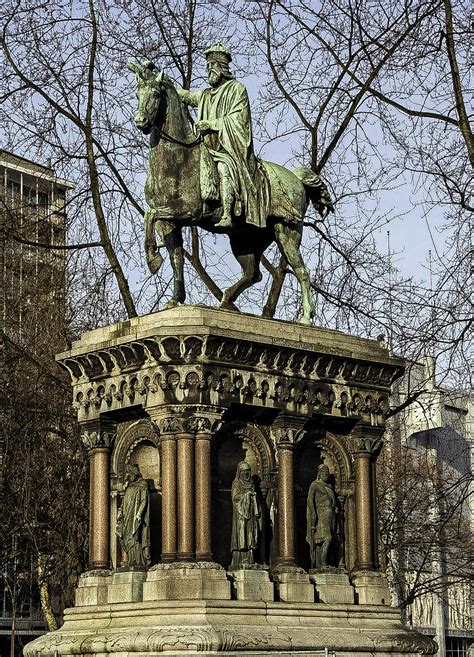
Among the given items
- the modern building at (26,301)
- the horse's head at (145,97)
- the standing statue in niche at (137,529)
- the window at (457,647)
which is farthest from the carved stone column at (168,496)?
the window at (457,647)

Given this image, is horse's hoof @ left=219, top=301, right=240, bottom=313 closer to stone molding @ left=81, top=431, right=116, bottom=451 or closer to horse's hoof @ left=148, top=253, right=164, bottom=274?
horse's hoof @ left=148, top=253, right=164, bottom=274

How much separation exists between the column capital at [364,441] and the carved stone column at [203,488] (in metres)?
2.80

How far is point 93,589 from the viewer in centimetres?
1811

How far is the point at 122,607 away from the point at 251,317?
393 centimetres

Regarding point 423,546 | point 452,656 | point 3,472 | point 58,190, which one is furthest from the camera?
point 452,656

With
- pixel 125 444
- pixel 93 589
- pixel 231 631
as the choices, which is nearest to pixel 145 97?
pixel 125 444

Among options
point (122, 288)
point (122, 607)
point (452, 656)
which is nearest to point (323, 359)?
point (122, 607)

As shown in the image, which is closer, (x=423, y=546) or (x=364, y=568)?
(x=364, y=568)

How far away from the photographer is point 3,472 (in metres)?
26.6

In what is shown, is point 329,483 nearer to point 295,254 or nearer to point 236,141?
point 295,254

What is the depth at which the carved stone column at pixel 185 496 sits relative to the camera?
16797 mm

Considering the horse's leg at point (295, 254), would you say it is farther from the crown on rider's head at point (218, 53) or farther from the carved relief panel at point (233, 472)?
the crown on rider's head at point (218, 53)

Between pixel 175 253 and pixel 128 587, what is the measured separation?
4387 mm

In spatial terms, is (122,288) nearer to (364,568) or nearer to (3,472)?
(3,472)
